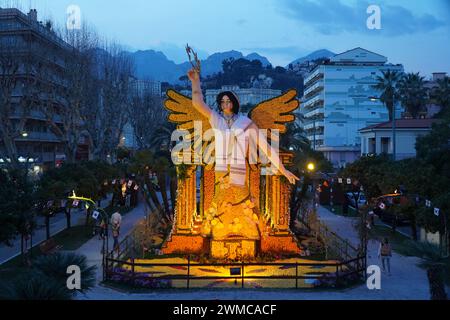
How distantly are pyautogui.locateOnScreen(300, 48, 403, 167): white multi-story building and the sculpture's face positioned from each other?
47782 mm

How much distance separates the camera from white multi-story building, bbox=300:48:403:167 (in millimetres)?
73125

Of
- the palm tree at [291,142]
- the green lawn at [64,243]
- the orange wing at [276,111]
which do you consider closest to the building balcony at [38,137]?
the green lawn at [64,243]

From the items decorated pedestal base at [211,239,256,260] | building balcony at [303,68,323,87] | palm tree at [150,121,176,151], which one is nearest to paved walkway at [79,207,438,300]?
decorated pedestal base at [211,239,256,260]

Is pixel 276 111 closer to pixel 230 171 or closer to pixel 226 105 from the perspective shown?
pixel 226 105

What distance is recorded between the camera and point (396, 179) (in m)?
28.3

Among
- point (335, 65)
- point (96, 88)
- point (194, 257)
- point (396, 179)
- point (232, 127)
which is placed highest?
point (335, 65)

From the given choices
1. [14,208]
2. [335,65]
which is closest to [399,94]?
[335,65]

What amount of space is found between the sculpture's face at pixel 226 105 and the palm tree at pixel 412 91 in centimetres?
3991

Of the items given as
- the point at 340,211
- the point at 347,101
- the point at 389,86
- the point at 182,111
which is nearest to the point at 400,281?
the point at 182,111

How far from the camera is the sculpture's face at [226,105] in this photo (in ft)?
81.7

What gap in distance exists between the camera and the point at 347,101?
75.7 m

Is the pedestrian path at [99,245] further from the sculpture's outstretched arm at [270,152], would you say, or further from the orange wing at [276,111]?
the orange wing at [276,111]
